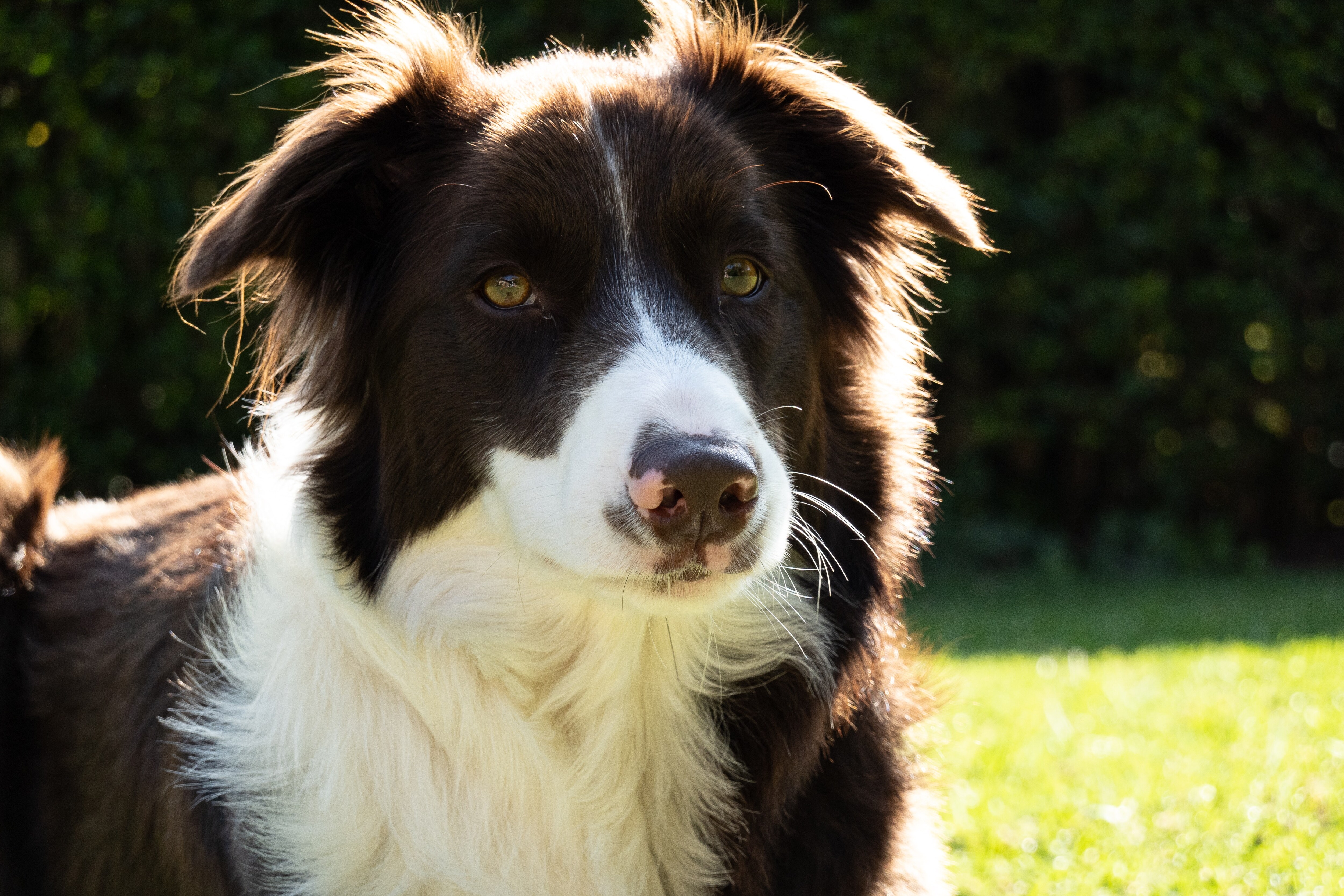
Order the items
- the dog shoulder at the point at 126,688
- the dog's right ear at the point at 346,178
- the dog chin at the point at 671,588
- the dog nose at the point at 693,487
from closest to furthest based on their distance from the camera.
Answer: the dog nose at the point at 693,487
the dog chin at the point at 671,588
the dog's right ear at the point at 346,178
the dog shoulder at the point at 126,688

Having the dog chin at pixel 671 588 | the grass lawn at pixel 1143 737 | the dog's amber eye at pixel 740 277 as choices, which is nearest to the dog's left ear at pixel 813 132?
the dog's amber eye at pixel 740 277

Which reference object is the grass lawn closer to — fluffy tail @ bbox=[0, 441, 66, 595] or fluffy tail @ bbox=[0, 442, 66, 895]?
fluffy tail @ bbox=[0, 442, 66, 895]

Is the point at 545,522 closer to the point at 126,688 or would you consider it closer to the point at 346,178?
the point at 346,178

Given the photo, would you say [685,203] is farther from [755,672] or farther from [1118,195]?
[1118,195]

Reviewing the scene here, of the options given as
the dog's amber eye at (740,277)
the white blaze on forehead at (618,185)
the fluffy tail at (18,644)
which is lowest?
the fluffy tail at (18,644)

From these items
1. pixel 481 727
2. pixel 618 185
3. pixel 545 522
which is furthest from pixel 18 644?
pixel 618 185

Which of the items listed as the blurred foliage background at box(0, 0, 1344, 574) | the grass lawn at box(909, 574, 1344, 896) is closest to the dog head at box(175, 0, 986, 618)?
the grass lawn at box(909, 574, 1344, 896)

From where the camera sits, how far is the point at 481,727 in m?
2.67

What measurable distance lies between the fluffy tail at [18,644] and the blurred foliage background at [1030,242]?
3.50 metres

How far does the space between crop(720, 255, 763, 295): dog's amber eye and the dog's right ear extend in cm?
67

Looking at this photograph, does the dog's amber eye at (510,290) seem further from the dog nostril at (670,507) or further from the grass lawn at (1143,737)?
the grass lawn at (1143,737)

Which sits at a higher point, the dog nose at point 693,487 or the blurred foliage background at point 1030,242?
the dog nose at point 693,487

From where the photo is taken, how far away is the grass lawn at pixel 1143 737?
3.75 meters

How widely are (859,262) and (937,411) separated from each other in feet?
19.7
